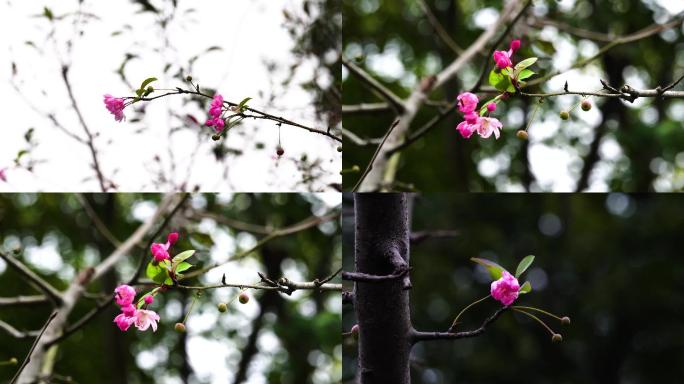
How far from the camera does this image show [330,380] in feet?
5.31

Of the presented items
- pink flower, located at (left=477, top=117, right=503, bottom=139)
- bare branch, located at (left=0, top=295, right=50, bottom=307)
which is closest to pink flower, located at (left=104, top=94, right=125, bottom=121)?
pink flower, located at (left=477, top=117, right=503, bottom=139)

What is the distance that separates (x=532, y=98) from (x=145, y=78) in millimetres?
906

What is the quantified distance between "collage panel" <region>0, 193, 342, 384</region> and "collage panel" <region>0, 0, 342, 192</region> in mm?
117

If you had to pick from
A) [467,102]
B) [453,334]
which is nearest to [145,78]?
[467,102]

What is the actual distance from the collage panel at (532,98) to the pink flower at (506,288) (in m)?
0.66

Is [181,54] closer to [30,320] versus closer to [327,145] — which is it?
[327,145]

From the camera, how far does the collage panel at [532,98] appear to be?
1.80 m

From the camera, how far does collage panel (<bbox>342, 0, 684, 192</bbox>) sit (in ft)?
5.90

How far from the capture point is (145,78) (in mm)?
1316

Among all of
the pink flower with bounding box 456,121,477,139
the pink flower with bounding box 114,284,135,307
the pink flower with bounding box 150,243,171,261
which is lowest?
the pink flower with bounding box 114,284,135,307

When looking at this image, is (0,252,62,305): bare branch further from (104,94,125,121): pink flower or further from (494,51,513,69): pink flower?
(494,51,513,69): pink flower

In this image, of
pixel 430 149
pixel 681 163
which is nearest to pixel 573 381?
pixel 681 163

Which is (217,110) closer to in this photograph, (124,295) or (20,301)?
(124,295)

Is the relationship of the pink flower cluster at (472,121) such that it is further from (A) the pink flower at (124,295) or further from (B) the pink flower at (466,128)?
(A) the pink flower at (124,295)
